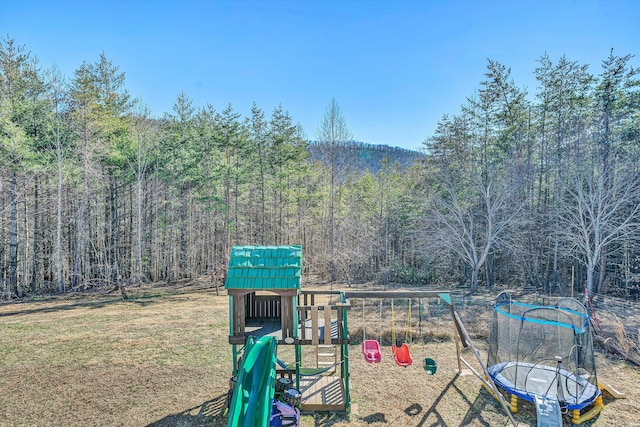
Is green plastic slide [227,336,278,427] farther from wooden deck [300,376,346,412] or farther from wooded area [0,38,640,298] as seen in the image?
wooded area [0,38,640,298]

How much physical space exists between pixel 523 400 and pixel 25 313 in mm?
15956

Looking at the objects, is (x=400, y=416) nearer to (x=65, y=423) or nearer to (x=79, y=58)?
Answer: (x=65, y=423)

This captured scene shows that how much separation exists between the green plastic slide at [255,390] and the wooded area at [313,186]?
1647 centimetres

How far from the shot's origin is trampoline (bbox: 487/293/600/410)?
18.9ft

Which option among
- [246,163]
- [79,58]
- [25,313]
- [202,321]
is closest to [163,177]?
[246,163]

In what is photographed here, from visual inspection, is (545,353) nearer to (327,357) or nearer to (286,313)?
(327,357)

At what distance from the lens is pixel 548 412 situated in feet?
16.5

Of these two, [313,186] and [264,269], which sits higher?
[313,186]

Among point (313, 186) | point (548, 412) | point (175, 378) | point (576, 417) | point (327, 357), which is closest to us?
point (548, 412)

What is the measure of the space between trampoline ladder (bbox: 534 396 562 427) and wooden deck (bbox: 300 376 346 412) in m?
2.98

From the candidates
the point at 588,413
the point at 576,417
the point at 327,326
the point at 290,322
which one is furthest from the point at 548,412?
the point at 290,322

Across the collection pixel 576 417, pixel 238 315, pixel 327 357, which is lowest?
pixel 327 357

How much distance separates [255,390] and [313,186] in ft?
76.1

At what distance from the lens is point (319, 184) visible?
24.2 meters
